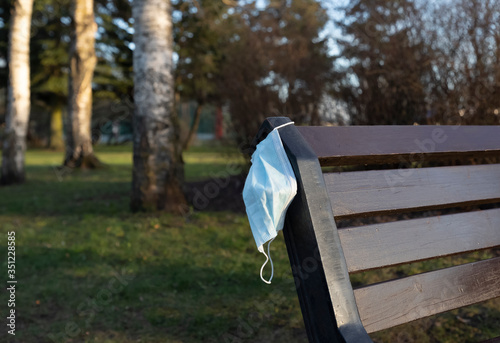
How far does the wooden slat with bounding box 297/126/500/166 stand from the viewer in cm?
157

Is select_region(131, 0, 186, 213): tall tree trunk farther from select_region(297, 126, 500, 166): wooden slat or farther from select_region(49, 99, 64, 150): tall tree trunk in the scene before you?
select_region(49, 99, 64, 150): tall tree trunk

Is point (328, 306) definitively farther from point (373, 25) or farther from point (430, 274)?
point (373, 25)

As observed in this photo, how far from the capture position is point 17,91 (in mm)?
9797

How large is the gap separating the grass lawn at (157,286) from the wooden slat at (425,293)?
1.28 meters

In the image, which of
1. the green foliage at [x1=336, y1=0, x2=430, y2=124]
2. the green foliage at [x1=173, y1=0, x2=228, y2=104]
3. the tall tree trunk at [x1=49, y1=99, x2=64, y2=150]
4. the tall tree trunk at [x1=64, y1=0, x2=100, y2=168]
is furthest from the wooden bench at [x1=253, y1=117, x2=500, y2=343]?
the tall tree trunk at [x1=49, y1=99, x2=64, y2=150]

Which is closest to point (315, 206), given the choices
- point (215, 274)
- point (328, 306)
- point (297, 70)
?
point (328, 306)

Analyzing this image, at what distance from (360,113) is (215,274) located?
3447 mm

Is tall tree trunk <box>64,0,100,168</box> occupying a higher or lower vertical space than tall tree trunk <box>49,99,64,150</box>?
higher

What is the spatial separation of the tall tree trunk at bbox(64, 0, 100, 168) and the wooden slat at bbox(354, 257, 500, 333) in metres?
12.9

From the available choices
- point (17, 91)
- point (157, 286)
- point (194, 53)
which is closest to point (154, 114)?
point (157, 286)

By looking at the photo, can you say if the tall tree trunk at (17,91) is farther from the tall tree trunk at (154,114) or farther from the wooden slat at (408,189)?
the wooden slat at (408,189)

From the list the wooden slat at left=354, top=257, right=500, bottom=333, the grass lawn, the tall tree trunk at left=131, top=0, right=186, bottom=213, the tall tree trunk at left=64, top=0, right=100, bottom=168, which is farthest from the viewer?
the tall tree trunk at left=64, top=0, right=100, bottom=168

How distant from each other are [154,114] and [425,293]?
5.10 m

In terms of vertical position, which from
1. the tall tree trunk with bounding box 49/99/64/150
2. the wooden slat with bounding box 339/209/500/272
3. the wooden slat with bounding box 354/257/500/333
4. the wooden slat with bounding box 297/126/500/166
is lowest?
the tall tree trunk with bounding box 49/99/64/150
